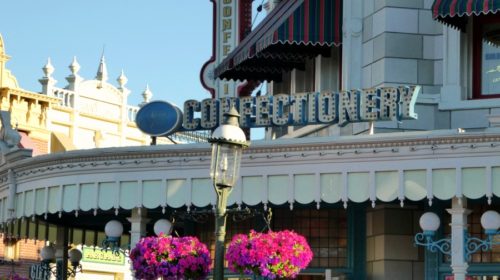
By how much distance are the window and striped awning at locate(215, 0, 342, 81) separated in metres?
2.83

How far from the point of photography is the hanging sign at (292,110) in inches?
943

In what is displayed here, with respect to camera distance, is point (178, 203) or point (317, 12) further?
point (317, 12)

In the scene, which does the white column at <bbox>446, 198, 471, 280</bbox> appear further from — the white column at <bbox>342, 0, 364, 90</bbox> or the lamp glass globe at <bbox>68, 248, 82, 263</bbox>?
the lamp glass globe at <bbox>68, 248, 82, 263</bbox>

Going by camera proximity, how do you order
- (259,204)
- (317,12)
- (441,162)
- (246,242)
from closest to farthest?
(246,242) < (441,162) < (259,204) < (317,12)

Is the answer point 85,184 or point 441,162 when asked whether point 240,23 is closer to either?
point 85,184

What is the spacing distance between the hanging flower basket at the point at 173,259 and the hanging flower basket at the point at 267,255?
98 cm

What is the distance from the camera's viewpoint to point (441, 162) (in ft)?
75.5

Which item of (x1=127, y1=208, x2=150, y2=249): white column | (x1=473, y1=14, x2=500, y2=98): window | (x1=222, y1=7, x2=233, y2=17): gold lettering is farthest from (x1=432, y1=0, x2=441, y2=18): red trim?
(x1=222, y1=7, x2=233, y2=17): gold lettering

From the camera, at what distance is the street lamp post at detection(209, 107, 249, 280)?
62.5ft

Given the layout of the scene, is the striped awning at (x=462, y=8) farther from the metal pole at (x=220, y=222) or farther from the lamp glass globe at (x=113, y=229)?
the lamp glass globe at (x=113, y=229)

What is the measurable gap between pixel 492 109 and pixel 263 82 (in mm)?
7658

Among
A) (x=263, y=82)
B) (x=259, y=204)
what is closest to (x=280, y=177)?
(x=259, y=204)

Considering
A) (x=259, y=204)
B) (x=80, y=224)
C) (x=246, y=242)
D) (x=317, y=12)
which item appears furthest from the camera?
(x=80, y=224)

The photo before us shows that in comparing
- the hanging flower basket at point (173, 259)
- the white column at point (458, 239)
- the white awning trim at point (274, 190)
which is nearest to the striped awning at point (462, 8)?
the white awning trim at point (274, 190)
